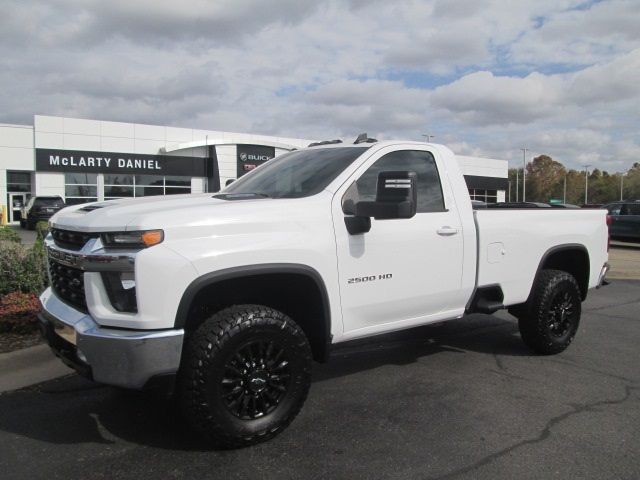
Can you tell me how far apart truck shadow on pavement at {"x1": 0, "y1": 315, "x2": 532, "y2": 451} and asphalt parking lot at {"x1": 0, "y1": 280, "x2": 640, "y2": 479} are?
0.01 metres

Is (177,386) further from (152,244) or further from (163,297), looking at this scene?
(152,244)

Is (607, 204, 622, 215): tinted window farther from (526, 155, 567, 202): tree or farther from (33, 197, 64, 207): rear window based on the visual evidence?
(526, 155, 567, 202): tree

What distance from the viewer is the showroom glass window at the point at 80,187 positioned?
33.1 metres

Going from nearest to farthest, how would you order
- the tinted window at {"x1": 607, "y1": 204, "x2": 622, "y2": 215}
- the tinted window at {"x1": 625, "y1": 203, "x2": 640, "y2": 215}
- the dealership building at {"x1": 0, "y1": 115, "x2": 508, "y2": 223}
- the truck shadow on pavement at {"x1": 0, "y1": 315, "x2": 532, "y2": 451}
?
1. the truck shadow on pavement at {"x1": 0, "y1": 315, "x2": 532, "y2": 451}
2. the tinted window at {"x1": 625, "y1": 203, "x2": 640, "y2": 215}
3. the tinted window at {"x1": 607, "y1": 204, "x2": 622, "y2": 215}
4. the dealership building at {"x1": 0, "y1": 115, "x2": 508, "y2": 223}

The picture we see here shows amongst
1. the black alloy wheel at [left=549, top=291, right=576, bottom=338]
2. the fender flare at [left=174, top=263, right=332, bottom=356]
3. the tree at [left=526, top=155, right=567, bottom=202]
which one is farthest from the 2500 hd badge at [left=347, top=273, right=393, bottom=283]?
the tree at [left=526, top=155, right=567, bottom=202]

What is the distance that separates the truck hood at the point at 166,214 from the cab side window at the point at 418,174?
63 centimetres

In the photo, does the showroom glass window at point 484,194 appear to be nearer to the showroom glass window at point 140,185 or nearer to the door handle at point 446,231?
the showroom glass window at point 140,185

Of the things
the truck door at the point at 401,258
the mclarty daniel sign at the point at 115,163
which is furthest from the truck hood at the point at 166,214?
the mclarty daniel sign at the point at 115,163

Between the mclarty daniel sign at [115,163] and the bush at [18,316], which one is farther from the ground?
the mclarty daniel sign at [115,163]

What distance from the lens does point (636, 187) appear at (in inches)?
3703

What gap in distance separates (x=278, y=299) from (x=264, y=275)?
440 mm

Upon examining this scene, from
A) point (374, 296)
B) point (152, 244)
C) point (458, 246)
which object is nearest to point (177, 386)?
point (152, 244)

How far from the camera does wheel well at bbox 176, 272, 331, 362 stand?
340cm

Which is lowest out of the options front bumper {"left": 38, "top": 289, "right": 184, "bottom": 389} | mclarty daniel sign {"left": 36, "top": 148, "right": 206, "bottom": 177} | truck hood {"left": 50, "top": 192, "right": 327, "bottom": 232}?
front bumper {"left": 38, "top": 289, "right": 184, "bottom": 389}
